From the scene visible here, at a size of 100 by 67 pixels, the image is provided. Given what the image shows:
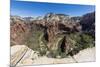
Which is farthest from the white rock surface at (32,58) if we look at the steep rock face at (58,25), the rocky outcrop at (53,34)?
the steep rock face at (58,25)

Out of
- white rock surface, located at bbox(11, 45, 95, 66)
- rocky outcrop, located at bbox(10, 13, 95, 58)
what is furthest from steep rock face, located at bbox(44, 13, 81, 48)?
white rock surface, located at bbox(11, 45, 95, 66)

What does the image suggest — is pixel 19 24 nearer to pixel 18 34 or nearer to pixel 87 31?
pixel 18 34

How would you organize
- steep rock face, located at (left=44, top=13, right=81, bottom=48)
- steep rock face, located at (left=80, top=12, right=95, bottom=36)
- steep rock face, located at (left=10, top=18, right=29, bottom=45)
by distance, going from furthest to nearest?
steep rock face, located at (left=80, top=12, right=95, bottom=36) < steep rock face, located at (left=44, top=13, right=81, bottom=48) < steep rock face, located at (left=10, top=18, right=29, bottom=45)

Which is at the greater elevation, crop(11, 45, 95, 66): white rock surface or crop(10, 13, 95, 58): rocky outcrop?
crop(10, 13, 95, 58): rocky outcrop

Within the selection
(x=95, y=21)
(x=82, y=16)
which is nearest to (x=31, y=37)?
(x=82, y=16)

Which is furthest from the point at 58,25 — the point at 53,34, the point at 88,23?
the point at 88,23

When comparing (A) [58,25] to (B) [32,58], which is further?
(A) [58,25]

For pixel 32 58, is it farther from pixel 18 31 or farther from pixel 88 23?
→ pixel 88 23

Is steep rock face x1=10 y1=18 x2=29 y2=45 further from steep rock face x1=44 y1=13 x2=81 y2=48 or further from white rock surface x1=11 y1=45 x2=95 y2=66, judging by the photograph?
steep rock face x1=44 y1=13 x2=81 y2=48
